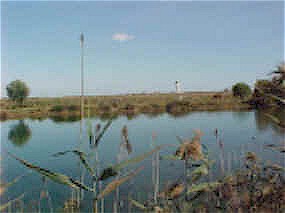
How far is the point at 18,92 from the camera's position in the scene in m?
35.1

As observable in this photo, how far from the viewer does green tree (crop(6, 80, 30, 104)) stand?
3509cm

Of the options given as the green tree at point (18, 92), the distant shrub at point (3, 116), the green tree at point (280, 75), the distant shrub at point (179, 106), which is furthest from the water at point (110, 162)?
the green tree at point (18, 92)

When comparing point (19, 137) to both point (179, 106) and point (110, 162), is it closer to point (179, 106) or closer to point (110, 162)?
point (110, 162)

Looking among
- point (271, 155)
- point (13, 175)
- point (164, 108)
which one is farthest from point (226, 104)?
point (13, 175)

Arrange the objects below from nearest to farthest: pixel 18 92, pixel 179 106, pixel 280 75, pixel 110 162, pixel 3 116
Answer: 1. pixel 280 75
2. pixel 110 162
3. pixel 3 116
4. pixel 179 106
5. pixel 18 92

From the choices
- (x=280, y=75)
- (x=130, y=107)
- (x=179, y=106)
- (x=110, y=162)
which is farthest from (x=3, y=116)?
(x=280, y=75)

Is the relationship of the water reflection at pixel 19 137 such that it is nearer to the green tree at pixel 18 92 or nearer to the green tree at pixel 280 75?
the green tree at pixel 280 75

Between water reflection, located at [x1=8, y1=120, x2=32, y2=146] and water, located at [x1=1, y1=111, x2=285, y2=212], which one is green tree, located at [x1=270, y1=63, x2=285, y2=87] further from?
water reflection, located at [x1=8, y1=120, x2=32, y2=146]

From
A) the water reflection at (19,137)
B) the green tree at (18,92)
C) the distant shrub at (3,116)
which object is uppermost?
the green tree at (18,92)

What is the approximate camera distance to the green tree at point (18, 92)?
3509cm

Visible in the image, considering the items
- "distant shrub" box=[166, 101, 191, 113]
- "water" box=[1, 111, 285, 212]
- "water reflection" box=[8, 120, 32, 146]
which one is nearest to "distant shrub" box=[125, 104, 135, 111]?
"distant shrub" box=[166, 101, 191, 113]

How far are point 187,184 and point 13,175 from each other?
705 centimetres

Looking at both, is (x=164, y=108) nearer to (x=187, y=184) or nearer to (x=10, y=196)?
(x=10, y=196)

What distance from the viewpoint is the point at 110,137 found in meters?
11.0
